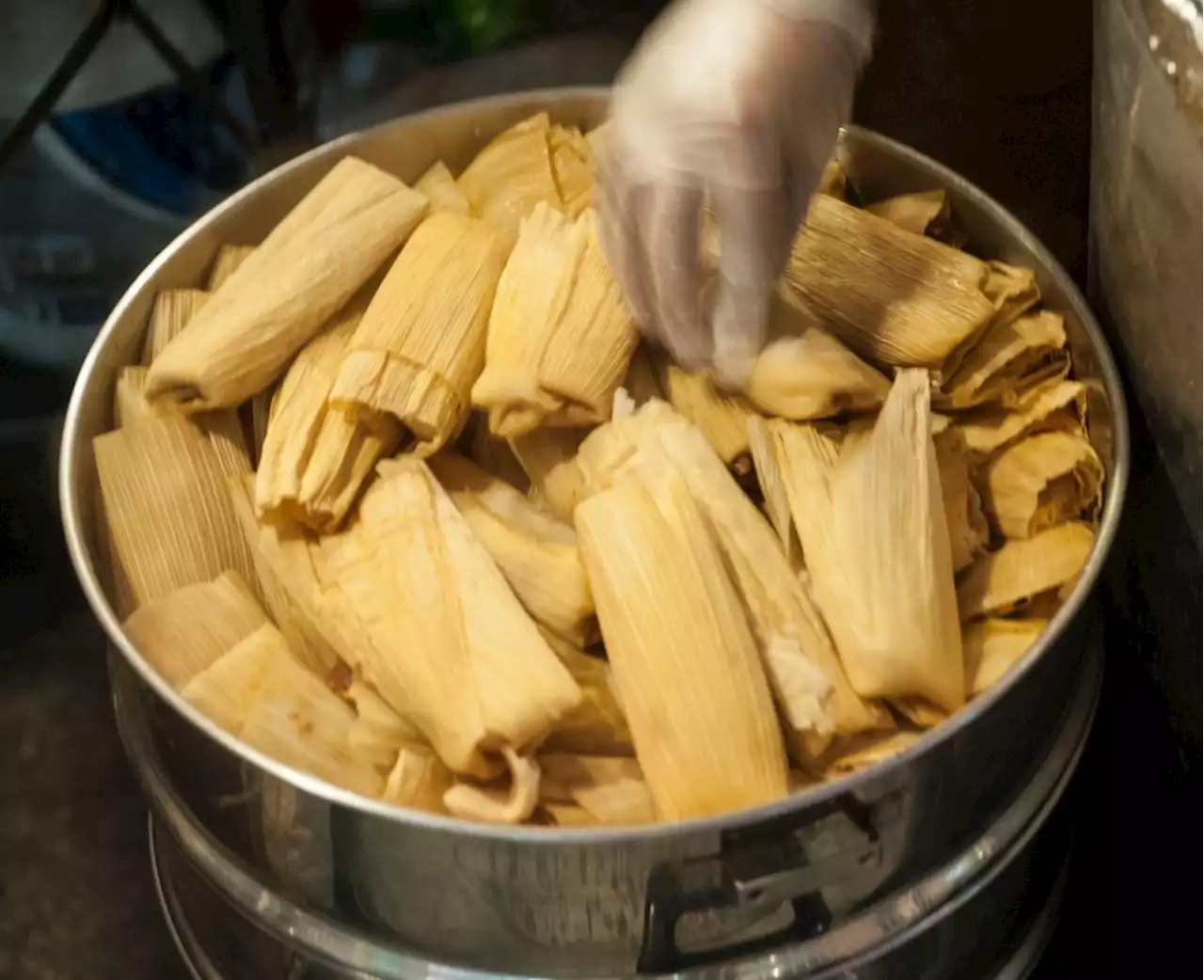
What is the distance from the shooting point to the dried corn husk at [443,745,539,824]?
1.58 ft

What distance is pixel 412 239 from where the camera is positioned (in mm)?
629

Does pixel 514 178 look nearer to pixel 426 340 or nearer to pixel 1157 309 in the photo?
pixel 426 340

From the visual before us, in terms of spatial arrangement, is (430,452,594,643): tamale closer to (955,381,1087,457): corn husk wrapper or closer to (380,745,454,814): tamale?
(380,745,454,814): tamale

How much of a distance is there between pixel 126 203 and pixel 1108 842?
2.70 ft

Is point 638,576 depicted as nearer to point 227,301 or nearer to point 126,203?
point 227,301

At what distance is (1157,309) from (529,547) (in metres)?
0.27

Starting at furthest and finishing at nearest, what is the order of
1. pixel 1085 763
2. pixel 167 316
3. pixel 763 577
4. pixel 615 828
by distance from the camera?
pixel 1085 763 < pixel 167 316 < pixel 763 577 < pixel 615 828

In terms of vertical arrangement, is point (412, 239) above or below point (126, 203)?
above

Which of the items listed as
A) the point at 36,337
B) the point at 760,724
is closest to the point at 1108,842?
the point at 760,724

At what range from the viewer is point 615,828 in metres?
0.42

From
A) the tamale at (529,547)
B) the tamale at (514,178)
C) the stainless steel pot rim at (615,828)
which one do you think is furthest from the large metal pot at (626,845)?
the tamale at (514,178)

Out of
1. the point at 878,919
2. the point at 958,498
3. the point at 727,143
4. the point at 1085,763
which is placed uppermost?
the point at 727,143

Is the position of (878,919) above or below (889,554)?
below

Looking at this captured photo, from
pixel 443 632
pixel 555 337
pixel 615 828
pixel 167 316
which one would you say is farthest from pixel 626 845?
pixel 167 316
